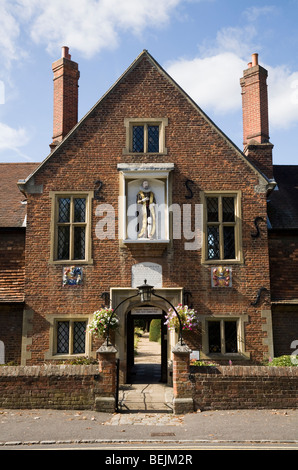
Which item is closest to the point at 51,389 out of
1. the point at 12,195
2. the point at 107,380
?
the point at 107,380

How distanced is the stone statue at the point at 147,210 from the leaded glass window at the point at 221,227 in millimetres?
1847

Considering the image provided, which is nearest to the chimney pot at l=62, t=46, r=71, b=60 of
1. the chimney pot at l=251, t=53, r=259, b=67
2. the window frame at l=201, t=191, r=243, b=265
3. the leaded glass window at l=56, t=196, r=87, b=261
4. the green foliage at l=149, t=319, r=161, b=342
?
the leaded glass window at l=56, t=196, r=87, b=261

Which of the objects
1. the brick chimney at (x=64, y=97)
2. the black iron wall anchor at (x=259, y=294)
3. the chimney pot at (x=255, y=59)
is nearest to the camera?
the black iron wall anchor at (x=259, y=294)

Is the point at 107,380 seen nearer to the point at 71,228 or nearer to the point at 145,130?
the point at 71,228

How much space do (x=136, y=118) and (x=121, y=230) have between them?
3880 millimetres

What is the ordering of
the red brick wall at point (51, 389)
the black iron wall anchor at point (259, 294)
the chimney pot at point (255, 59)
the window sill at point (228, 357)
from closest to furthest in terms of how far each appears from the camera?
the red brick wall at point (51, 389) → the window sill at point (228, 357) → the black iron wall anchor at point (259, 294) → the chimney pot at point (255, 59)

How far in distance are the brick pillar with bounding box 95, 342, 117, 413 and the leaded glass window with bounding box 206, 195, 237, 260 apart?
533 cm

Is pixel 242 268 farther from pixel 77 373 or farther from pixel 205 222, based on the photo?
pixel 77 373

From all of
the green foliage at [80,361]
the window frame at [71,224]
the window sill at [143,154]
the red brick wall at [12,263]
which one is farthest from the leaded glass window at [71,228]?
the green foliage at [80,361]

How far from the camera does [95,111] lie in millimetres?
16000

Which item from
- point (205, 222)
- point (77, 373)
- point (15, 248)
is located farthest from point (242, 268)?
point (15, 248)

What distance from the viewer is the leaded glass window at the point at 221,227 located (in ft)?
50.5

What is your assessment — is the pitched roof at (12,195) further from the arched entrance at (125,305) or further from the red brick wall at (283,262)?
the red brick wall at (283,262)

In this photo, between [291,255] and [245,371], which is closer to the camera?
[245,371]
